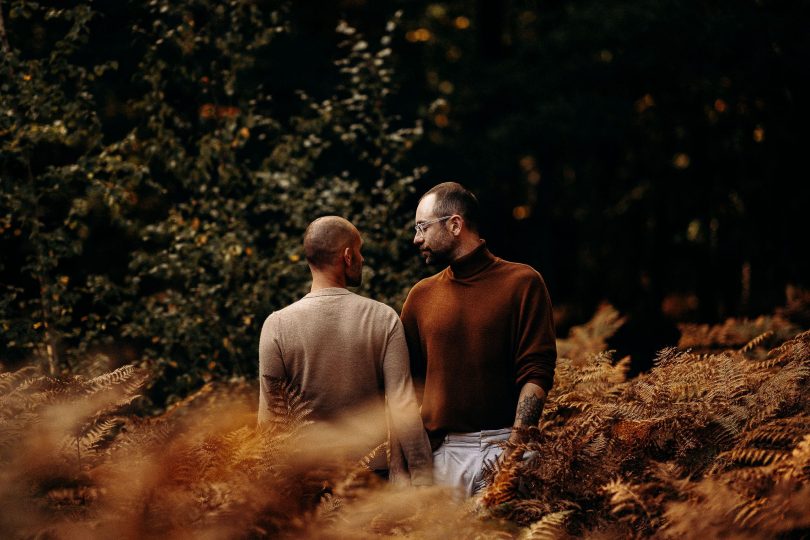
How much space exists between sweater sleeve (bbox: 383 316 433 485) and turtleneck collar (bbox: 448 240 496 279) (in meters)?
0.47

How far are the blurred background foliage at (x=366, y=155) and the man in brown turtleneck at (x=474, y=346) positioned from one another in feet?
10.9

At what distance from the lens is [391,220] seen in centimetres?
860

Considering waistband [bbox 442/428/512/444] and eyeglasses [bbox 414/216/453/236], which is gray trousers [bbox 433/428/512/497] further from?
eyeglasses [bbox 414/216/453/236]

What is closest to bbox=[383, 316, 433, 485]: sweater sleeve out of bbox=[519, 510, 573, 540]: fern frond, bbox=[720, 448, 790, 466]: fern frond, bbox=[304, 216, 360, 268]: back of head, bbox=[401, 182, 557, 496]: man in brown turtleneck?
bbox=[401, 182, 557, 496]: man in brown turtleneck

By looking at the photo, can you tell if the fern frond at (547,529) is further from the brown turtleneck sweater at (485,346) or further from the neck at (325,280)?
the neck at (325,280)

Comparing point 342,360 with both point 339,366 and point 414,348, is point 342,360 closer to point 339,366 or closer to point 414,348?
point 339,366

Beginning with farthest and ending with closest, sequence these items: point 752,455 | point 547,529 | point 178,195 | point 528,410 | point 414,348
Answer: point 178,195 < point 414,348 < point 528,410 < point 752,455 < point 547,529

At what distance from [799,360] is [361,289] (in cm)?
440

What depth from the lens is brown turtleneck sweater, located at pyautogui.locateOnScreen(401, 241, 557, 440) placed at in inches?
180

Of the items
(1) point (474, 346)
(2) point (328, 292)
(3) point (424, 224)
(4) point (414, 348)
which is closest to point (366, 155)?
(3) point (424, 224)

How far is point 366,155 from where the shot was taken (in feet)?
27.9

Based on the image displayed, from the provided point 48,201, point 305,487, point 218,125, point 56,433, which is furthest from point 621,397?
point 48,201

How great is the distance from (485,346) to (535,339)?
28 centimetres

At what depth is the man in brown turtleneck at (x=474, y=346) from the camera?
456 centimetres
